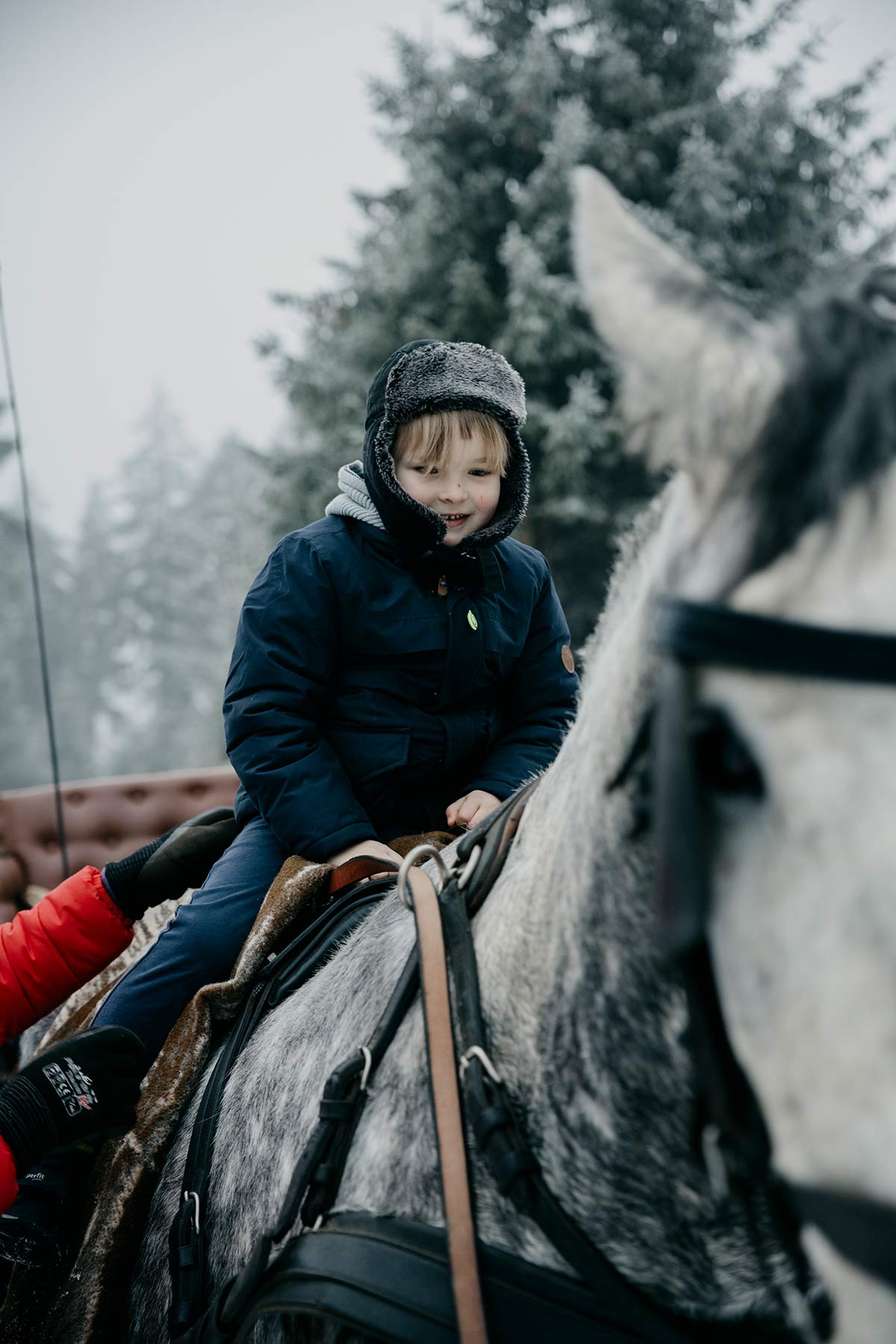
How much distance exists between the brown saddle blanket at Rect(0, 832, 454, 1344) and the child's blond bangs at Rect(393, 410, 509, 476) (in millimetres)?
856

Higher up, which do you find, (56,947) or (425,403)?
(425,403)

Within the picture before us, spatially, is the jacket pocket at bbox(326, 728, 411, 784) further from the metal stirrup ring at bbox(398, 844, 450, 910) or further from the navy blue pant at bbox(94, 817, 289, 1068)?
the metal stirrup ring at bbox(398, 844, 450, 910)

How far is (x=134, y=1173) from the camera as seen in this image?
1.63 metres

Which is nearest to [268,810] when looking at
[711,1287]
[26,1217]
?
[26,1217]

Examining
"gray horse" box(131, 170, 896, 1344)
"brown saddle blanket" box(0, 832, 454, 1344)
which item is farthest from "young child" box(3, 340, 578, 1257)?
"gray horse" box(131, 170, 896, 1344)

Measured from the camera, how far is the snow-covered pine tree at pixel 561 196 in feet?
30.2

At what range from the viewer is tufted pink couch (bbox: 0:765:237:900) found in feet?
15.4

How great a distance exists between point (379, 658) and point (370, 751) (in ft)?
0.69

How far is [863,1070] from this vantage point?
58 centimetres

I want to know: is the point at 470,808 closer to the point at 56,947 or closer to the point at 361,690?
the point at 361,690

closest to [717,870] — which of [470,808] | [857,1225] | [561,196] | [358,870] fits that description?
[857,1225]

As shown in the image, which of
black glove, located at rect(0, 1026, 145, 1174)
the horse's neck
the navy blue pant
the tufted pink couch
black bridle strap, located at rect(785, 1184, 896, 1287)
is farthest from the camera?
the tufted pink couch

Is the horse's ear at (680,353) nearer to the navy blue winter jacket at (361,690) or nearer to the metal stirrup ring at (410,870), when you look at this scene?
the metal stirrup ring at (410,870)

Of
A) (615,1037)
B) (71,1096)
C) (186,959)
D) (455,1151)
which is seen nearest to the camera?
(615,1037)
